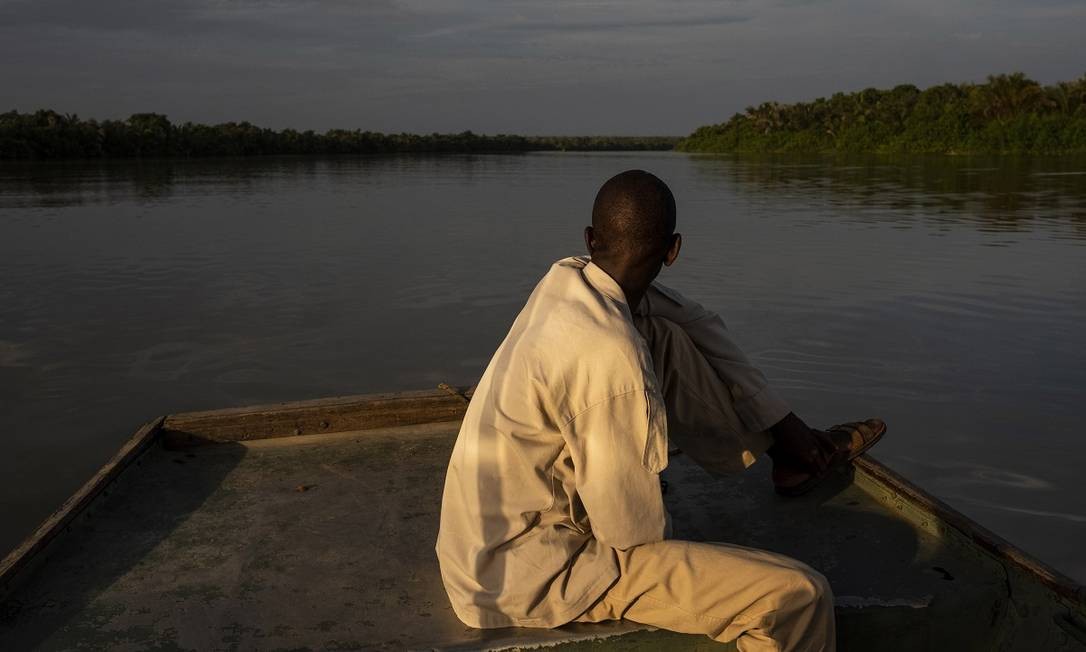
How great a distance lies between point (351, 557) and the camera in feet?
9.04

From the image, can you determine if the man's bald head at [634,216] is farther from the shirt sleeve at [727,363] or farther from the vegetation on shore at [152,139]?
the vegetation on shore at [152,139]

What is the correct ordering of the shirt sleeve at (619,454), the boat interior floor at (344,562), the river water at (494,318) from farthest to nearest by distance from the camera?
the river water at (494,318)
the boat interior floor at (344,562)
the shirt sleeve at (619,454)

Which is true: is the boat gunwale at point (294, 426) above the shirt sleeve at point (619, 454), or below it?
below

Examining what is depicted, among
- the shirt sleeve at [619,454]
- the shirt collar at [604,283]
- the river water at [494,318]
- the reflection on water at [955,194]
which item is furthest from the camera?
the reflection on water at [955,194]

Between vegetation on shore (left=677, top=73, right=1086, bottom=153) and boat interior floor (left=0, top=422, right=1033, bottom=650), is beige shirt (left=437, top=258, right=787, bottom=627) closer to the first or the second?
boat interior floor (left=0, top=422, right=1033, bottom=650)

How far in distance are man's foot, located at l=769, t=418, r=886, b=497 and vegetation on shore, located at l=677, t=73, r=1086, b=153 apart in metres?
51.1

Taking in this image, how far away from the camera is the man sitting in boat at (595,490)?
1915 mm

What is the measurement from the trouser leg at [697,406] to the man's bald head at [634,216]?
598 millimetres

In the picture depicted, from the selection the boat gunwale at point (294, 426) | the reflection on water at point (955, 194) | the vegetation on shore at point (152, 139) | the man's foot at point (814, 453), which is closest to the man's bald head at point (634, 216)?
the man's foot at point (814, 453)

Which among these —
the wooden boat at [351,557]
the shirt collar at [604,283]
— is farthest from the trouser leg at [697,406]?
the shirt collar at [604,283]

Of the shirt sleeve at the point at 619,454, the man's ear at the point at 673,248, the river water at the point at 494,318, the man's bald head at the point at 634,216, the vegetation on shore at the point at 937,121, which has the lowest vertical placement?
the river water at the point at 494,318

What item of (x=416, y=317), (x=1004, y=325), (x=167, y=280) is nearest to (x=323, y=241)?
(x=167, y=280)

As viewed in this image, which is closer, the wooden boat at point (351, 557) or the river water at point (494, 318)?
the wooden boat at point (351, 557)

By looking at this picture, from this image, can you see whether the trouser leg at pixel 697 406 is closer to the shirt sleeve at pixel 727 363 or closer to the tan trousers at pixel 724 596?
the shirt sleeve at pixel 727 363
